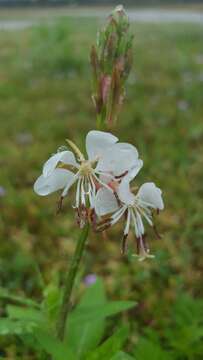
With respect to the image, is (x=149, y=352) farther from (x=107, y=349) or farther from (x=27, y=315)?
(x=27, y=315)

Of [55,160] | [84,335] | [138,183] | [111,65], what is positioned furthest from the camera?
[138,183]

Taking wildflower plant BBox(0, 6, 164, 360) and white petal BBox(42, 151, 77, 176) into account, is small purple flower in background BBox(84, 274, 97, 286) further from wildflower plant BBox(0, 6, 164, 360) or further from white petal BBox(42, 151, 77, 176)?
white petal BBox(42, 151, 77, 176)

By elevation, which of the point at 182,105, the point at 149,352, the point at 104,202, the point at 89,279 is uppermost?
the point at 104,202

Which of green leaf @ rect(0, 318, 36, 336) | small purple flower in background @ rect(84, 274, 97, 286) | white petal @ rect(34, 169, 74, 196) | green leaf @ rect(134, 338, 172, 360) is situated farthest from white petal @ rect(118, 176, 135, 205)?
small purple flower in background @ rect(84, 274, 97, 286)

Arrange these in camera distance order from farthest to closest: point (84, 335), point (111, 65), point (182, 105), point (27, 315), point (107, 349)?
1. point (182, 105)
2. point (84, 335)
3. point (27, 315)
4. point (107, 349)
5. point (111, 65)

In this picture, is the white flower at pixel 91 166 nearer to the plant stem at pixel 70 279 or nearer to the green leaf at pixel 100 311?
the plant stem at pixel 70 279

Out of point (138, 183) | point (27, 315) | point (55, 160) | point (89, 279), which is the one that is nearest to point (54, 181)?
point (55, 160)

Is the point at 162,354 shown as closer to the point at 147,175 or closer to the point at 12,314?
the point at 12,314

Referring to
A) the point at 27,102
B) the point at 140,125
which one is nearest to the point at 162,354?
the point at 140,125
